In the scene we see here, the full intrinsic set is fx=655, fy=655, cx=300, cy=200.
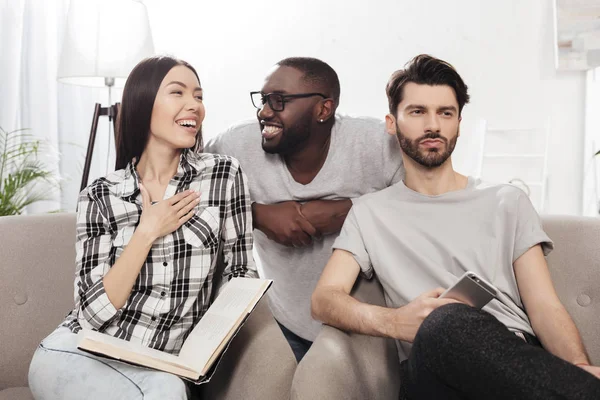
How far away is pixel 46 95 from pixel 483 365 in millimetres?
3073

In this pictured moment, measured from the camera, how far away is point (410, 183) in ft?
5.21

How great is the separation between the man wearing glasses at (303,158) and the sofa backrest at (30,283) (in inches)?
19.2

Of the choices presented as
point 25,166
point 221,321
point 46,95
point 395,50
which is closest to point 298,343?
point 221,321

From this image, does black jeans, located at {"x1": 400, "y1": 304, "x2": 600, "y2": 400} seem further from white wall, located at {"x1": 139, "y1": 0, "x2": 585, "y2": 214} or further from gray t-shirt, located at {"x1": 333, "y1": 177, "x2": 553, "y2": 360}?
white wall, located at {"x1": 139, "y1": 0, "x2": 585, "y2": 214}

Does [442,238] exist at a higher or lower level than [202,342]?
higher

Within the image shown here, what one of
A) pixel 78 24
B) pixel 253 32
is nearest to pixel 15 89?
pixel 78 24

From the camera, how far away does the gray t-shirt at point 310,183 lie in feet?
5.81

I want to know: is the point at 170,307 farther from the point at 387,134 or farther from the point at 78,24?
the point at 78,24

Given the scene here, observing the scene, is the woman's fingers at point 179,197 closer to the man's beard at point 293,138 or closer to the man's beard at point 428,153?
the man's beard at point 293,138

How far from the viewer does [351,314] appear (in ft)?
4.37

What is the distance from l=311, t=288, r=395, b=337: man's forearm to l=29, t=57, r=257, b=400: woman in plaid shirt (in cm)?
21

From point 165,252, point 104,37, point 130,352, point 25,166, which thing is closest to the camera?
point 130,352

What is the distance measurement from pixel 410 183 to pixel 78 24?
56.7 inches

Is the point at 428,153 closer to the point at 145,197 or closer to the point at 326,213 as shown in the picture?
the point at 326,213
